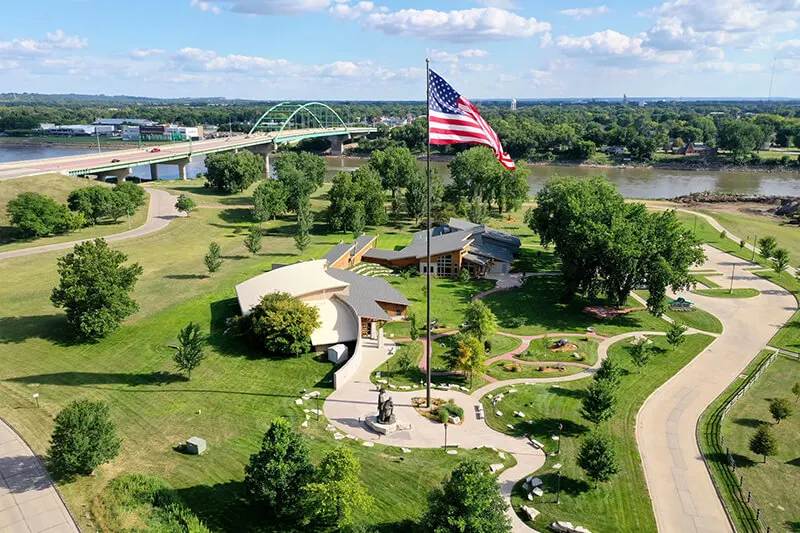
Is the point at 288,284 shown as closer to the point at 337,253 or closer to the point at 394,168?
the point at 337,253

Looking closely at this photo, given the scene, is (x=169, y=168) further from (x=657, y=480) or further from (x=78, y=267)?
(x=657, y=480)

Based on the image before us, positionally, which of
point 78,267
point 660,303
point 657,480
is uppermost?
point 78,267

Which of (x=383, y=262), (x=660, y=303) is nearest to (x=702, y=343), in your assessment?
(x=660, y=303)

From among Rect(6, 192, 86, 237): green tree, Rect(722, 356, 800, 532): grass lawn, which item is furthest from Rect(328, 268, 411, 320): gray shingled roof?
Rect(6, 192, 86, 237): green tree

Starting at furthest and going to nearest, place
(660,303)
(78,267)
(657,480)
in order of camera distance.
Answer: (660,303) → (78,267) → (657,480)

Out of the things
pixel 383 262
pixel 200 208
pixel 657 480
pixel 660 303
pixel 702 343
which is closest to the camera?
pixel 657 480

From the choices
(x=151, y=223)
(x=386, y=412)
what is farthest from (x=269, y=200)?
(x=386, y=412)

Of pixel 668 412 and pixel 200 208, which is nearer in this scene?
pixel 668 412
